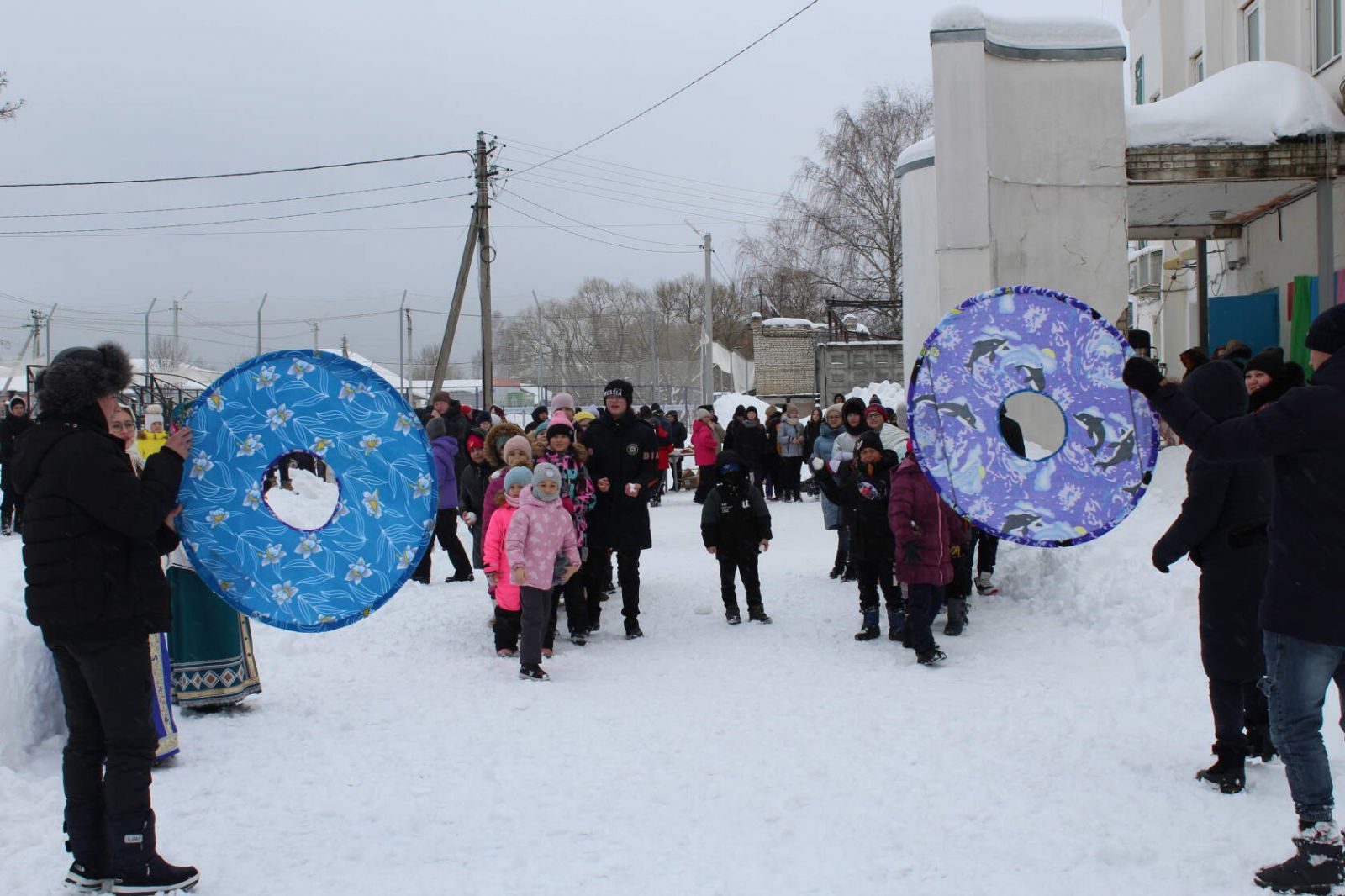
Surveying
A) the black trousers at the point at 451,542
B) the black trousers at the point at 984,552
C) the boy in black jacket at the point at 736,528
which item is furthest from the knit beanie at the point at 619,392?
the black trousers at the point at 984,552

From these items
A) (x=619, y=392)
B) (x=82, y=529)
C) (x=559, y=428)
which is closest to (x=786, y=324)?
(x=619, y=392)

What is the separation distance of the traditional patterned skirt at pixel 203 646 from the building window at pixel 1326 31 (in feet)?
47.9

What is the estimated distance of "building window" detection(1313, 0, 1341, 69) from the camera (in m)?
14.2

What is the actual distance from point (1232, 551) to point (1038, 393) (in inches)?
54.9

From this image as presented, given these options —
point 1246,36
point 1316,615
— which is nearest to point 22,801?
point 1316,615

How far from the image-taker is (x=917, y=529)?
786 cm

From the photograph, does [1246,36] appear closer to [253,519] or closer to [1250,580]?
[1250,580]

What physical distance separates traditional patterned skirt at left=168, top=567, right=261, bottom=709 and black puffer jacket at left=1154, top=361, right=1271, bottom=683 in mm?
5047

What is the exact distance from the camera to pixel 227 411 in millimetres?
4859

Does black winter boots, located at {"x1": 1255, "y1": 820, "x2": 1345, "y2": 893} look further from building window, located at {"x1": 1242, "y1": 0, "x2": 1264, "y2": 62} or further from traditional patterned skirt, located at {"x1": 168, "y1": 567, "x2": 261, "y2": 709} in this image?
building window, located at {"x1": 1242, "y1": 0, "x2": 1264, "y2": 62}

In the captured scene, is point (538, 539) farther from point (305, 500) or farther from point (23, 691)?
point (305, 500)

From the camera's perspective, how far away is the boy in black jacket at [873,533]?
859 cm

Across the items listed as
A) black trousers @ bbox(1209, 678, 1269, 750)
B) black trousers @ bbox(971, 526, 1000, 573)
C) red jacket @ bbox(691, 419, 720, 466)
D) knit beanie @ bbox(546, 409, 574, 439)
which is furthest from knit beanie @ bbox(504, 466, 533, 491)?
red jacket @ bbox(691, 419, 720, 466)

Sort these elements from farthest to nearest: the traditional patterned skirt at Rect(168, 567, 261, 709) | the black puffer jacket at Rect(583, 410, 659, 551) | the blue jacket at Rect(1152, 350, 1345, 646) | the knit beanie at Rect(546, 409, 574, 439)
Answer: the black puffer jacket at Rect(583, 410, 659, 551)
the knit beanie at Rect(546, 409, 574, 439)
the traditional patterned skirt at Rect(168, 567, 261, 709)
the blue jacket at Rect(1152, 350, 1345, 646)
